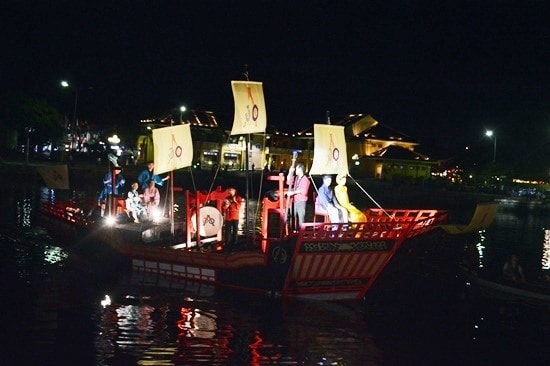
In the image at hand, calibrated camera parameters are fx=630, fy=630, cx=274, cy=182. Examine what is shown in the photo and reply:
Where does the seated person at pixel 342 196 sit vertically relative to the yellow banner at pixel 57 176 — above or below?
below

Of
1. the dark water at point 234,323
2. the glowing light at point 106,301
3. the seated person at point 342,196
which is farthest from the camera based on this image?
the seated person at point 342,196

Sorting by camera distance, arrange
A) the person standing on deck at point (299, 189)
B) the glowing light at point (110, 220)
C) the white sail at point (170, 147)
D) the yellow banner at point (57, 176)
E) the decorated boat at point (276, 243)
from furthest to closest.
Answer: the yellow banner at point (57, 176), the glowing light at point (110, 220), the white sail at point (170, 147), the person standing on deck at point (299, 189), the decorated boat at point (276, 243)

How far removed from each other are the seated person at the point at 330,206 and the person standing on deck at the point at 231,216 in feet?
8.44

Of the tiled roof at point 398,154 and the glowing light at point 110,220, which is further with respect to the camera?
the tiled roof at point 398,154

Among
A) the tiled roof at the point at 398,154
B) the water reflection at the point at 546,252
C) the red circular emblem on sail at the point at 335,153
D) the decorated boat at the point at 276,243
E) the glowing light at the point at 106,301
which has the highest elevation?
the tiled roof at the point at 398,154

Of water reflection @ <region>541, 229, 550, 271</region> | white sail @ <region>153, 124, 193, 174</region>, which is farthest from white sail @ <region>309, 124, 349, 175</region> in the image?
water reflection @ <region>541, 229, 550, 271</region>

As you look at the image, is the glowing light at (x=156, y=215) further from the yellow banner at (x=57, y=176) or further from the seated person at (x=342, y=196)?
the seated person at (x=342, y=196)

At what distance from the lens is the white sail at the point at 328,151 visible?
17109 millimetres

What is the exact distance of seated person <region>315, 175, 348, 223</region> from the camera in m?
17.8

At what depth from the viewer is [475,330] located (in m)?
15.7

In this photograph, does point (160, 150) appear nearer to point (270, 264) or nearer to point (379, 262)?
point (270, 264)

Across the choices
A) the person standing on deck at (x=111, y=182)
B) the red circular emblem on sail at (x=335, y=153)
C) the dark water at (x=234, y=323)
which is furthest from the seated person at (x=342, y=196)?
the person standing on deck at (x=111, y=182)

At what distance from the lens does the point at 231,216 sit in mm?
18984

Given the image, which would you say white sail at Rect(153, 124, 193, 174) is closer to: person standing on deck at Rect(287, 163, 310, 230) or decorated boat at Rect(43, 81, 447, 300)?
decorated boat at Rect(43, 81, 447, 300)
